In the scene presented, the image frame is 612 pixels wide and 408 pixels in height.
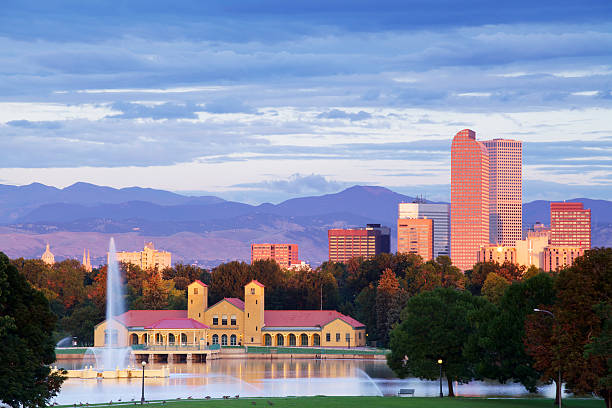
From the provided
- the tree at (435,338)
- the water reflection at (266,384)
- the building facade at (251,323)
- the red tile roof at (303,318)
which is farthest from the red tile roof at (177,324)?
the tree at (435,338)

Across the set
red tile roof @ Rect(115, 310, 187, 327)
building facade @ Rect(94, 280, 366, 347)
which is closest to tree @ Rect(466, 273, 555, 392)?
building facade @ Rect(94, 280, 366, 347)

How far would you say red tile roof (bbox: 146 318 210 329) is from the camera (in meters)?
139

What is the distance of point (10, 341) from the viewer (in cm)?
4850

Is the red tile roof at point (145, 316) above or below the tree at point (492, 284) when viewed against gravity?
below

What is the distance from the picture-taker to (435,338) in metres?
73.6

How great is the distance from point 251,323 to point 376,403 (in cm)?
8605

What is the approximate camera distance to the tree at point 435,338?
7319 centimetres

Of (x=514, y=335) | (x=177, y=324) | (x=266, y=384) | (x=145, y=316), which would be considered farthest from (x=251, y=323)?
(x=514, y=335)

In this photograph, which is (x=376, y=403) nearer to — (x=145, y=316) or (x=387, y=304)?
(x=387, y=304)

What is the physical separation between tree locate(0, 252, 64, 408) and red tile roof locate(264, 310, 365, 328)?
305 ft

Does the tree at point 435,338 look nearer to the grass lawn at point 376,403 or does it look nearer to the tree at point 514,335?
the tree at point 514,335

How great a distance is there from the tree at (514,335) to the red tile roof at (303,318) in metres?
75.6

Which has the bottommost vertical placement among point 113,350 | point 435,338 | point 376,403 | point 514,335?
point 113,350

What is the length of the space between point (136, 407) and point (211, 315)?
87.7 meters
